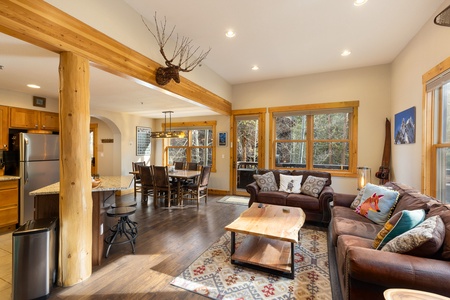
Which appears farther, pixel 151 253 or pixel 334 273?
pixel 151 253

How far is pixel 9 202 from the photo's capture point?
364cm

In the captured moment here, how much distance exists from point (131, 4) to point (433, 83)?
416 centimetres

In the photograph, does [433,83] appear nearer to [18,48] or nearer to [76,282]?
[76,282]

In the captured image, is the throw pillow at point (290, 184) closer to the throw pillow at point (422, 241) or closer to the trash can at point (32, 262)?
the throw pillow at point (422, 241)

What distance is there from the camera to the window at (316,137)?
16.7ft

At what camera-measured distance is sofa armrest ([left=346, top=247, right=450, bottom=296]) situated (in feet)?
4.22

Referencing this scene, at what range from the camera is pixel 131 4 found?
2674 millimetres

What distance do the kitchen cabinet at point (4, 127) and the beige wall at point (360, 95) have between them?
5.82 metres

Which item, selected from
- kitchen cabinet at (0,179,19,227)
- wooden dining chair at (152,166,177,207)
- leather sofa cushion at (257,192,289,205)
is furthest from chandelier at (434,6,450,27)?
kitchen cabinet at (0,179,19,227)

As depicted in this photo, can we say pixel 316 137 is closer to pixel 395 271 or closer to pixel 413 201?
pixel 413 201

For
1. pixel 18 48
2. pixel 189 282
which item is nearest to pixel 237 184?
pixel 189 282

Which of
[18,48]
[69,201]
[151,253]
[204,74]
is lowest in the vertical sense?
[151,253]

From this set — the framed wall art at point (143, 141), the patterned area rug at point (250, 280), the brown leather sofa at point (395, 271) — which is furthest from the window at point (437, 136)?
the framed wall art at point (143, 141)

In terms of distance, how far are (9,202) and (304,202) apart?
521 cm
